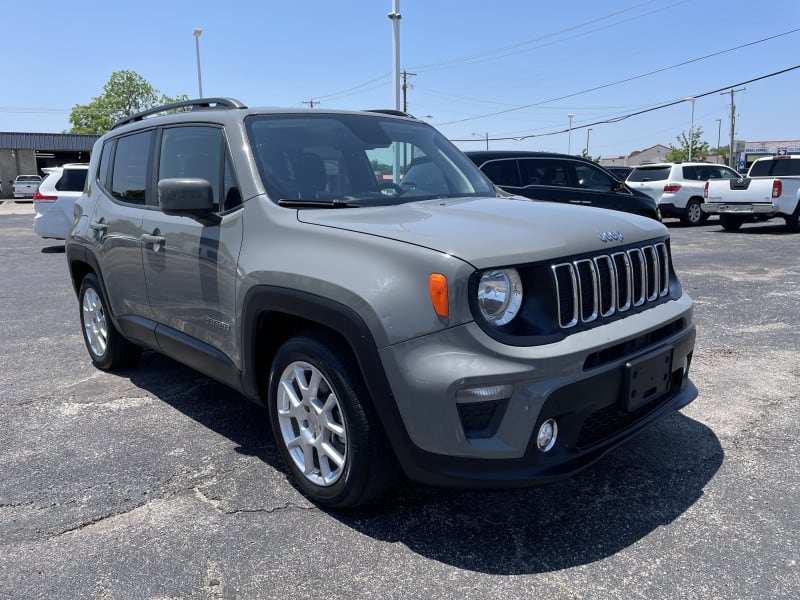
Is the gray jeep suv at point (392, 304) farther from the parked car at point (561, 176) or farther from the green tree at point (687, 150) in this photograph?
the green tree at point (687, 150)

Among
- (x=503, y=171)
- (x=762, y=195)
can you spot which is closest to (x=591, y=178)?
(x=503, y=171)

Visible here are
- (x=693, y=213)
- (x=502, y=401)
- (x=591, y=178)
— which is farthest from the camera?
(x=693, y=213)

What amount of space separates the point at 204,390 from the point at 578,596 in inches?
122

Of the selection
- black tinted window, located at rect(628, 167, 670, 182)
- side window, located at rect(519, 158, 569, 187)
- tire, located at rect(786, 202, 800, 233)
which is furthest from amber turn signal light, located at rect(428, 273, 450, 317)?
black tinted window, located at rect(628, 167, 670, 182)

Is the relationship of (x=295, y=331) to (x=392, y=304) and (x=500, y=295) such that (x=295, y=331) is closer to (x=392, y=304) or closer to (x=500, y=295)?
(x=392, y=304)

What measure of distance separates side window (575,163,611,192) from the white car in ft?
29.6

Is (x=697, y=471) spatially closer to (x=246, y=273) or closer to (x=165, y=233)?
(x=246, y=273)

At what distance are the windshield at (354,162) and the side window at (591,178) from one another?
690cm

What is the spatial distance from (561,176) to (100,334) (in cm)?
763

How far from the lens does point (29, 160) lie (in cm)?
4612

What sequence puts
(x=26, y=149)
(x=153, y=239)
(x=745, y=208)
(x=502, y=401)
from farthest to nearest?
(x=26, y=149), (x=745, y=208), (x=153, y=239), (x=502, y=401)

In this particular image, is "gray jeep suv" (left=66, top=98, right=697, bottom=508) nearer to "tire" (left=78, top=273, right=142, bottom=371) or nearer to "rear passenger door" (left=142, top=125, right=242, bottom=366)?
"rear passenger door" (left=142, top=125, right=242, bottom=366)

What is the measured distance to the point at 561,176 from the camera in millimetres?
10656

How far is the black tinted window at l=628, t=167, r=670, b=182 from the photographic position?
18094 mm
